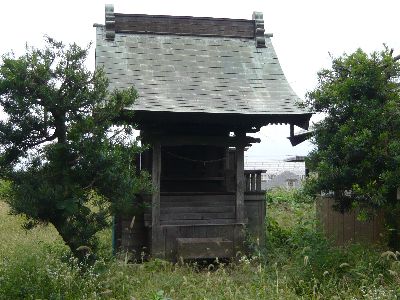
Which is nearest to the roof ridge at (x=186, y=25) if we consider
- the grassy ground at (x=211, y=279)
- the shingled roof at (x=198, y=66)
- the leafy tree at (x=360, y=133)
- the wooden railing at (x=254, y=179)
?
the shingled roof at (x=198, y=66)

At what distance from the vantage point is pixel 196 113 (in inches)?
379

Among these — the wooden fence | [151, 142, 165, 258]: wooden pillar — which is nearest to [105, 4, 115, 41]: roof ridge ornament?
[151, 142, 165, 258]: wooden pillar

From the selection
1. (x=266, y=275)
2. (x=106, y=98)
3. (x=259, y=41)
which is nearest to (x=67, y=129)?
(x=106, y=98)

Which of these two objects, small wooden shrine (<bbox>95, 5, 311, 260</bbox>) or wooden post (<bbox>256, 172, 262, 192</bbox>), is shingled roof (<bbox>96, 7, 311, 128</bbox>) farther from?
wooden post (<bbox>256, 172, 262, 192</bbox>)

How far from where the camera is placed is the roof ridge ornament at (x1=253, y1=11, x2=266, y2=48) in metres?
12.2

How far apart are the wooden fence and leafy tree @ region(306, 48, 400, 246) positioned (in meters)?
1.12

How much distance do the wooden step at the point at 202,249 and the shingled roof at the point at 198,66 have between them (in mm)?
2277

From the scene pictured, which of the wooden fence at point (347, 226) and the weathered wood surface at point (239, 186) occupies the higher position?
the weathered wood surface at point (239, 186)

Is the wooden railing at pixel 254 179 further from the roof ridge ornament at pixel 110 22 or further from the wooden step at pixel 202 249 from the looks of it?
the roof ridge ornament at pixel 110 22

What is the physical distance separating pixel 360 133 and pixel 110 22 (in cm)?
592

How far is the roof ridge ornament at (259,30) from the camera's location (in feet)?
40.0

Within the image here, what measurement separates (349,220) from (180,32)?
523cm

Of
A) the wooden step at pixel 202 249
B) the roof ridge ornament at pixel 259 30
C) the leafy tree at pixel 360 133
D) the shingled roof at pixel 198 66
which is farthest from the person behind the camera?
the roof ridge ornament at pixel 259 30

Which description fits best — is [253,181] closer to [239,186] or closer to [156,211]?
[239,186]
